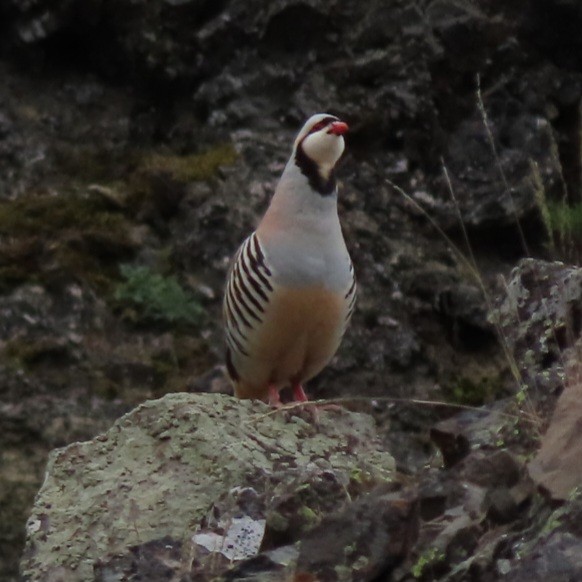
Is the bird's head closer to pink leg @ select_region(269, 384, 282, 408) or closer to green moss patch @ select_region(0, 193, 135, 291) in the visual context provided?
pink leg @ select_region(269, 384, 282, 408)

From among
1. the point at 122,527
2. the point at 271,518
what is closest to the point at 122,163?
the point at 122,527

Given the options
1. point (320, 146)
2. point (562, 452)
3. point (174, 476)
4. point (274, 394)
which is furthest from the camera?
point (274, 394)

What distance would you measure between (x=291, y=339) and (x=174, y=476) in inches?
75.6

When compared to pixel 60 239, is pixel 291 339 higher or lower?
higher

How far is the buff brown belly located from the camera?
6180 millimetres

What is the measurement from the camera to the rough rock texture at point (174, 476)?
425 centimetres

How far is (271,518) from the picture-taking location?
3.78 meters

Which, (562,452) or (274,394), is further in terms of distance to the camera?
(274,394)

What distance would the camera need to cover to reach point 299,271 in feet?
20.1

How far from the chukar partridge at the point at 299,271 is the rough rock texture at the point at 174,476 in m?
1.23

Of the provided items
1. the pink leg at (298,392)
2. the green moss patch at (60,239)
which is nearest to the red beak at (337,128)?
the pink leg at (298,392)

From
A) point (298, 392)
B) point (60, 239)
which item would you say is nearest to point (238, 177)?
point (60, 239)

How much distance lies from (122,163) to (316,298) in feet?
9.01

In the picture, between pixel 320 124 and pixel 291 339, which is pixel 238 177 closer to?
pixel 320 124
